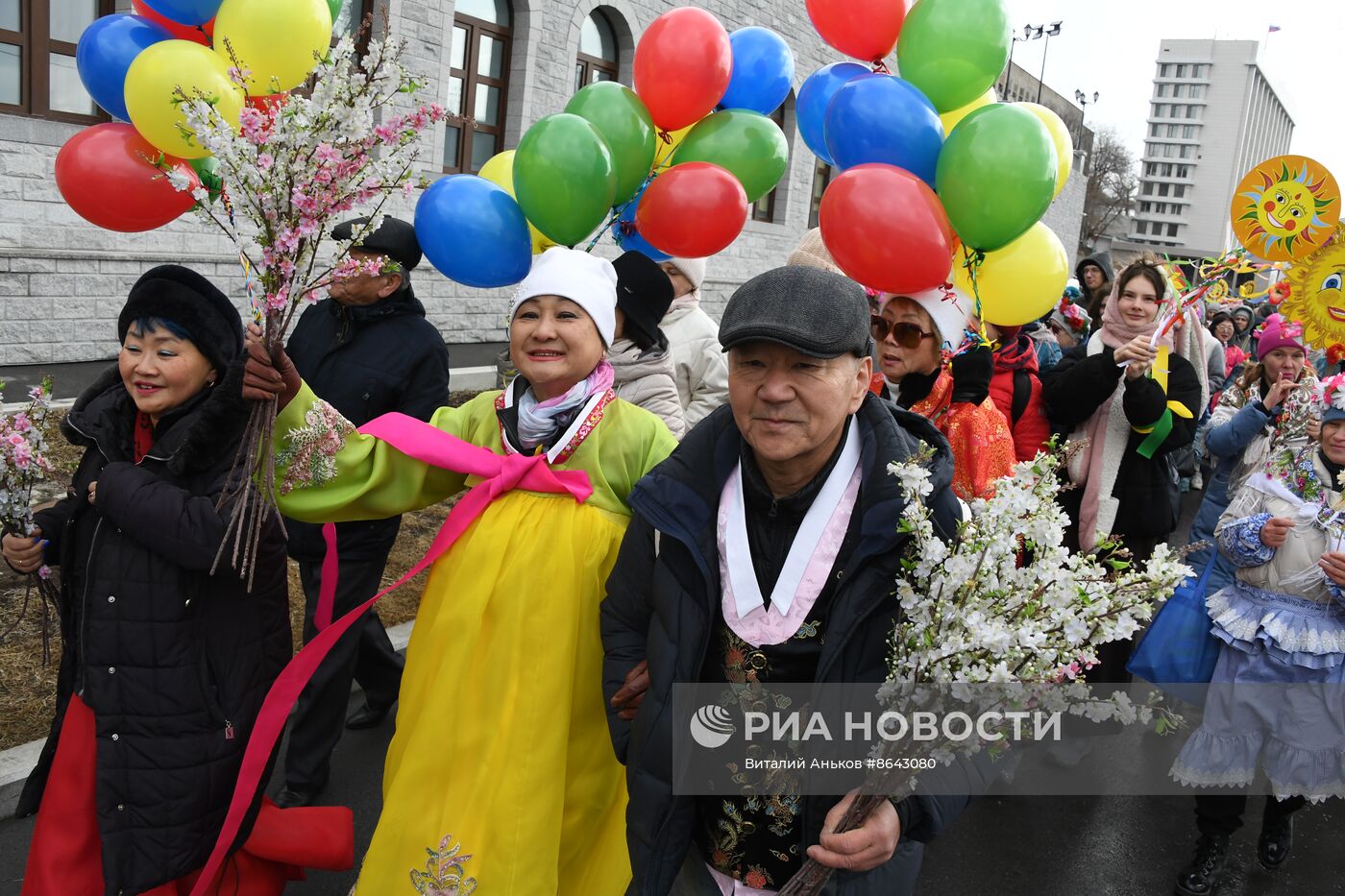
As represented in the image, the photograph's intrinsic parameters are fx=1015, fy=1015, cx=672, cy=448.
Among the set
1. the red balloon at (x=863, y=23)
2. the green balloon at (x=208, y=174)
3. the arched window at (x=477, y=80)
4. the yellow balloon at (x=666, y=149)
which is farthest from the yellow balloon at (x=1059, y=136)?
the arched window at (x=477, y=80)

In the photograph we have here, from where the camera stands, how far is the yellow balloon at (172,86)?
2.65 meters

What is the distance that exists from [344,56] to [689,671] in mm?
1429

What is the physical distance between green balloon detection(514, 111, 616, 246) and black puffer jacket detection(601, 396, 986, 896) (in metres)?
1.18

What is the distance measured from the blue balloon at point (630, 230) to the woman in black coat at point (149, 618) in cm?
145

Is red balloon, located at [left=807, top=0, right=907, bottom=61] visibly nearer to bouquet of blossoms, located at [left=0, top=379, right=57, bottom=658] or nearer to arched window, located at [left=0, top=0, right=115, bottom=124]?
bouquet of blossoms, located at [left=0, top=379, right=57, bottom=658]

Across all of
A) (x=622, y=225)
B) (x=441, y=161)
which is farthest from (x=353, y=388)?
(x=441, y=161)

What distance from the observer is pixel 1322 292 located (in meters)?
3.88

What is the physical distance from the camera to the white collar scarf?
192cm

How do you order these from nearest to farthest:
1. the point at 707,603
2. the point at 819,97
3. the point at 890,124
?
1. the point at 707,603
2. the point at 890,124
3. the point at 819,97

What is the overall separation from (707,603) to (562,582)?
59cm

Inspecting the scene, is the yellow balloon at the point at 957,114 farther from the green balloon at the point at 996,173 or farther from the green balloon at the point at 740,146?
the green balloon at the point at 740,146

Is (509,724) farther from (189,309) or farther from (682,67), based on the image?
(682,67)

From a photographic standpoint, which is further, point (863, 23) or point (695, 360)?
point (695, 360)

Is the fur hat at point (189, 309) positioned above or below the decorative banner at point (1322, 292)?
below
